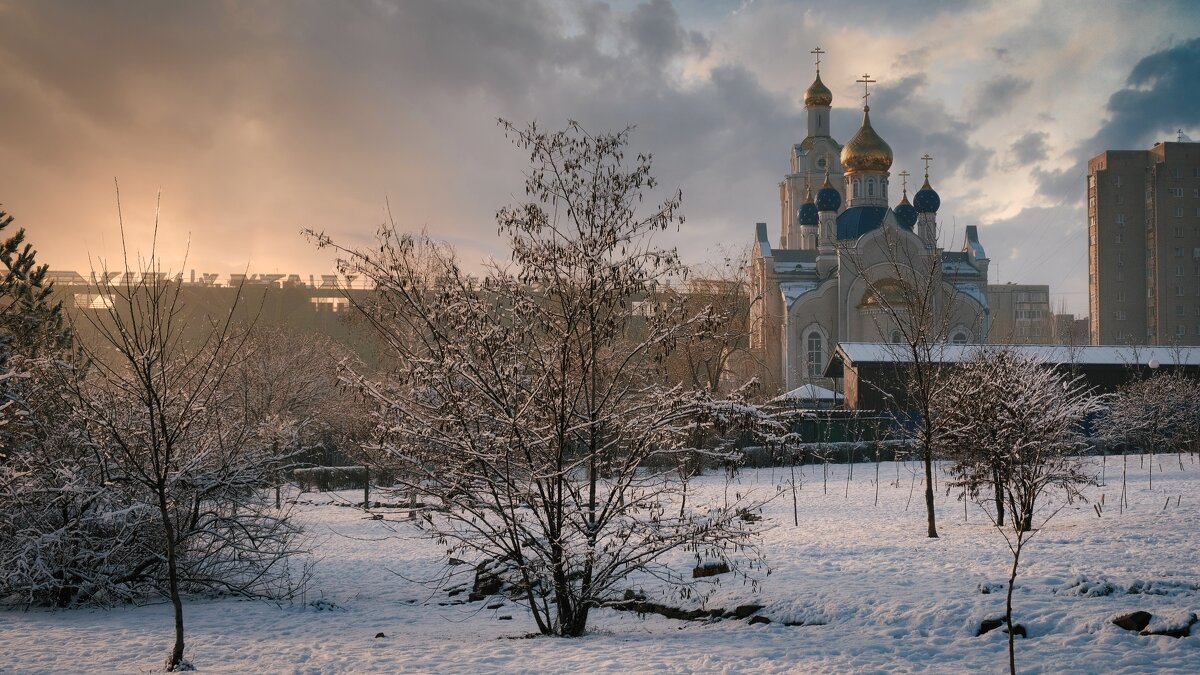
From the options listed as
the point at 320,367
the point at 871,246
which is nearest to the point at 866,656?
the point at 320,367

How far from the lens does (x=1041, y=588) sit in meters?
10.3

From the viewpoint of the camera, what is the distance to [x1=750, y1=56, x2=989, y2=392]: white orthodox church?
5206cm

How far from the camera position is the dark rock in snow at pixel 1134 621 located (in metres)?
8.94

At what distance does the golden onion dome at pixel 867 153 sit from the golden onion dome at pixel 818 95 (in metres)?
16.2

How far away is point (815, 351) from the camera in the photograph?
2221 inches

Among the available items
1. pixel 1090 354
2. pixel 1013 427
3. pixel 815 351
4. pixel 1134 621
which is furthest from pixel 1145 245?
pixel 1134 621

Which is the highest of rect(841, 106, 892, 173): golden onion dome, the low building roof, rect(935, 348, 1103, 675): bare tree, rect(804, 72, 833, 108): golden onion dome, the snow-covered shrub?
rect(804, 72, 833, 108): golden onion dome

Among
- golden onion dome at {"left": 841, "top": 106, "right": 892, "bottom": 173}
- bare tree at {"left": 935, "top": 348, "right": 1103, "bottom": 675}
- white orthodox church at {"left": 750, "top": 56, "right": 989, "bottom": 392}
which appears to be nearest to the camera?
bare tree at {"left": 935, "top": 348, "right": 1103, "bottom": 675}

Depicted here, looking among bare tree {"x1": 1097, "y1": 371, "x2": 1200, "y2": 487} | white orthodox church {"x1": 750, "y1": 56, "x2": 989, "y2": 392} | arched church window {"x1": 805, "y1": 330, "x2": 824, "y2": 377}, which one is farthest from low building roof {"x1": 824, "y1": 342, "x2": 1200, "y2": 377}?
arched church window {"x1": 805, "y1": 330, "x2": 824, "y2": 377}

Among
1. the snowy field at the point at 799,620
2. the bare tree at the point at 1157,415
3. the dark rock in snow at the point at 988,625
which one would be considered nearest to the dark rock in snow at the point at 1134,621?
the snowy field at the point at 799,620

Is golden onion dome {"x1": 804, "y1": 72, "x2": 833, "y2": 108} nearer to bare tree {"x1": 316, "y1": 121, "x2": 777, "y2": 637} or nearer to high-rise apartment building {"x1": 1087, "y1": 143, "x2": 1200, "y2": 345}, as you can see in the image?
high-rise apartment building {"x1": 1087, "y1": 143, "x2": 1200, "y2": 345}

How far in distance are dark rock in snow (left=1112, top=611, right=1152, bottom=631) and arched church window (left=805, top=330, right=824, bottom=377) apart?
156ft

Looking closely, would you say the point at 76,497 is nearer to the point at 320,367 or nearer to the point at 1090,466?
the point at 1090,466

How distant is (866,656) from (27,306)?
13.7 m
